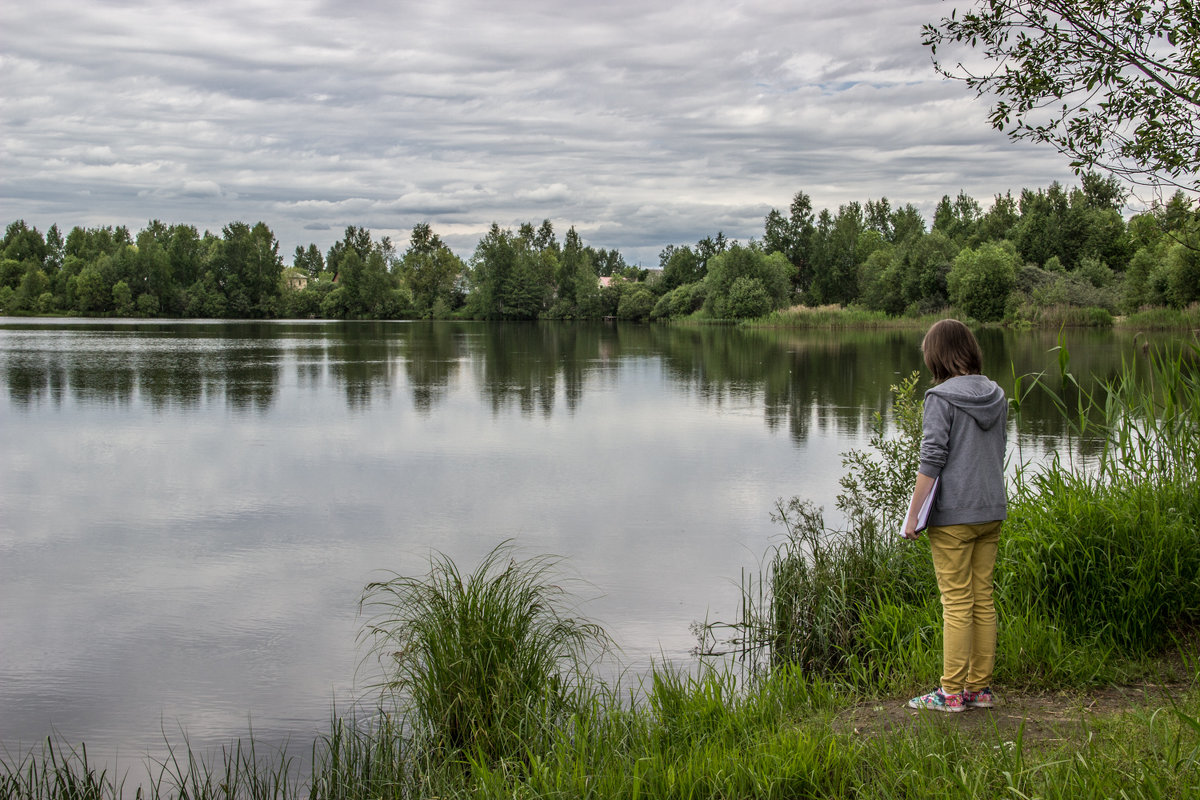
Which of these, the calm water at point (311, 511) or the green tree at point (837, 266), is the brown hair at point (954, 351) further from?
the green tree at point (837, 266)

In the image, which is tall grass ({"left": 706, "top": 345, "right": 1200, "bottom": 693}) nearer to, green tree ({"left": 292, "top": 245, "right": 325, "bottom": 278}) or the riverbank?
the riverbank

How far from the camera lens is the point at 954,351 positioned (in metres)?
4.34

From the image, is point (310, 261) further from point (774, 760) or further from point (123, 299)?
point (774, 760)

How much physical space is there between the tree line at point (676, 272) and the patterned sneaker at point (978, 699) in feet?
150

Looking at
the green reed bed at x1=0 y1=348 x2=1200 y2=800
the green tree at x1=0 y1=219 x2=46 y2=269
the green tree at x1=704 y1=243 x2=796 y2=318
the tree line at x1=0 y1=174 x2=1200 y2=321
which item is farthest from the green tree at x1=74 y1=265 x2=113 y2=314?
the green reed bed at x1=0 y1=348 x2=1200 y2=800

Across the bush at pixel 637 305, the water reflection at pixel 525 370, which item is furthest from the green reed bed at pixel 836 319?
the bush at pixel 637 305

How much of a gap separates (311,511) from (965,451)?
8792 mm

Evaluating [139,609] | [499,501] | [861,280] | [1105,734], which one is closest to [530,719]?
[1105,734]

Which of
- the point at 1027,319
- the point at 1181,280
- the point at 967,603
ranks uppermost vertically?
the point at 1181,280

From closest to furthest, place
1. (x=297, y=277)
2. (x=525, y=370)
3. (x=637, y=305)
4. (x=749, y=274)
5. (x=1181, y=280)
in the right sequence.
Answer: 1. (x=525, y=370)
2. (x=1181, y=280)
3. (x=749, y=274)
4. (x=637, y=305)
5. (x=297, y=277)

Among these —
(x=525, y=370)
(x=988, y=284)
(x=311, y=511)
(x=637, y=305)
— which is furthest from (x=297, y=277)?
(x=311, y=511)

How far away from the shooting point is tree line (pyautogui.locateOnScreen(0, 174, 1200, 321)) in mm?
56938

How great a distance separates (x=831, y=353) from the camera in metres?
37.7

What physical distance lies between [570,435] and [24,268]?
12489 centimetres
